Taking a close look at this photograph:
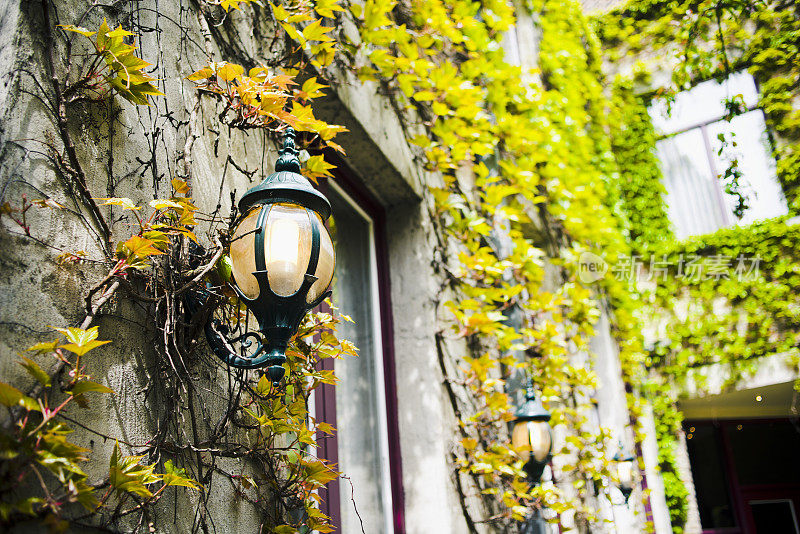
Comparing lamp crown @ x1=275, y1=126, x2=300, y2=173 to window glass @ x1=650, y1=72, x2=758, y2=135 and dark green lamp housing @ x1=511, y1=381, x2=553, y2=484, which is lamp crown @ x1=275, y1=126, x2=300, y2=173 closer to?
dark green lamp housing @ x1=511, y1=381, x2=553, y2=484

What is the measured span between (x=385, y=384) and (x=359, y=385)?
23 cm

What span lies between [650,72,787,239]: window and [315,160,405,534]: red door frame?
15.2 ft

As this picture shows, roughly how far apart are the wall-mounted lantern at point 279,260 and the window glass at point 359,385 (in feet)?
3.51

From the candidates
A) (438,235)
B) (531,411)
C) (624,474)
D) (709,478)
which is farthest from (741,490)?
(438,235)

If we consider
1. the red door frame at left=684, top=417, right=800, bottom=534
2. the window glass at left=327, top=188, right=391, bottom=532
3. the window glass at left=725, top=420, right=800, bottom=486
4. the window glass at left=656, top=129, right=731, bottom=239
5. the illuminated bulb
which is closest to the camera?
the illuminated bulb

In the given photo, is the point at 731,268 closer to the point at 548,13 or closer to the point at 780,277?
the point at 780,277

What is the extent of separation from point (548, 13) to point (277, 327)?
21.0 feet

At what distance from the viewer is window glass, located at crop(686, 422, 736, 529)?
8.20 metres

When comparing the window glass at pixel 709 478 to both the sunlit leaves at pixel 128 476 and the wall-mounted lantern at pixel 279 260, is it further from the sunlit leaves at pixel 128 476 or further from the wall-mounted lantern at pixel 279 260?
the sunlit leaves at pixel 128 476

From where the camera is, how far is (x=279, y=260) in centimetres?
141

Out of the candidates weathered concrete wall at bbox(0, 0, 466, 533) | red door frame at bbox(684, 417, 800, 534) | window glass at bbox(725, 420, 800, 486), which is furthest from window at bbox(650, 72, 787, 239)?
weathered concrete wall at bbox(0, 0, 466, 533)

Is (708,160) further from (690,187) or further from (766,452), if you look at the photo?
(766,452)

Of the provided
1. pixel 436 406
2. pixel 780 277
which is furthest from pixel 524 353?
pixel 780 277

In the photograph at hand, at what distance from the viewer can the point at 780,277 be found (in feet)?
20.4
